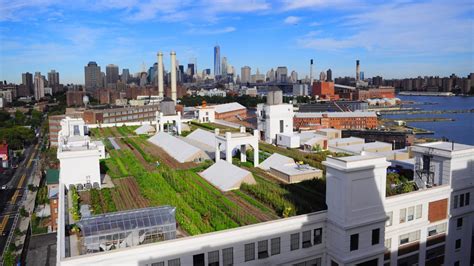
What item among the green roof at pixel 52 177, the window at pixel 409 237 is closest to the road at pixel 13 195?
the green roof at pixel 52 177

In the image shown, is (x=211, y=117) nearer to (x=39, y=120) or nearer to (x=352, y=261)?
(x=352, y=261)

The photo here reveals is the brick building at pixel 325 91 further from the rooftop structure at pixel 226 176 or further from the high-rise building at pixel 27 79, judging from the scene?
the rooftop structure at pixel 226 176

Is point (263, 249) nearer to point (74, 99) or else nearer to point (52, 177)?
point (52, 177)

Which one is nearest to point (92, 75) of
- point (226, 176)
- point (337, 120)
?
point (337, 120)

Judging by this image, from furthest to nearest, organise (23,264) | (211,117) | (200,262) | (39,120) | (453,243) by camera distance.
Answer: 1. (39,120)
2. (211,117)
3. (23,264)
4. (453,243)
5. (200,262)

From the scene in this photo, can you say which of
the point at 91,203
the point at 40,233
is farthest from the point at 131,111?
the point at 91,203

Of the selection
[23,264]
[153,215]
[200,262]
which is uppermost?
[153,215]
